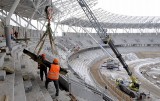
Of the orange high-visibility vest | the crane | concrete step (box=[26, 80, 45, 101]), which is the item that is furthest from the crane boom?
concrete step (box=[26, 80, 45, 101])

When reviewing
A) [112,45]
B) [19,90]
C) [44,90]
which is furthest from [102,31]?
[19,90]

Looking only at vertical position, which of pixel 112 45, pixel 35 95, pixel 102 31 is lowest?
pixel 35 95

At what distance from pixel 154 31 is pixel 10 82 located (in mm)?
90891

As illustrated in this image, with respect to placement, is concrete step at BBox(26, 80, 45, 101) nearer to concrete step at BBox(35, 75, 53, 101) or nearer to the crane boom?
concrete step at BBox(35, 75, 53, 101)

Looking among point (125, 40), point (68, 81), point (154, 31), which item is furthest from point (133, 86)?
point (154, 31)

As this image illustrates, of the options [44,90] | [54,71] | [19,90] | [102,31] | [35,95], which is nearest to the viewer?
[19,90]

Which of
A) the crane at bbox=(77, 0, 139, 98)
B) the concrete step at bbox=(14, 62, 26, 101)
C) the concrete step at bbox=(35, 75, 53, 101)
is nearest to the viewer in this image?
the concrete step at bbox=(14, 62, 26, 101)

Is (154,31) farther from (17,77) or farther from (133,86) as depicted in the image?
(17,77)

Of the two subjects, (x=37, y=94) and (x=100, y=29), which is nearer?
(x=37, y=94)

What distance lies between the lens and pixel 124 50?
77.8 metres

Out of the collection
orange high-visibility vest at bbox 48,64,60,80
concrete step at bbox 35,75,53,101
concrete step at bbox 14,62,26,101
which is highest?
orange high-visibility vest at bbox 48,64,60,80

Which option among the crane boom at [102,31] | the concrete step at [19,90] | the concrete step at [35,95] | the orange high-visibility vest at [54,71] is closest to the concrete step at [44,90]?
the concrete step at [35,95]

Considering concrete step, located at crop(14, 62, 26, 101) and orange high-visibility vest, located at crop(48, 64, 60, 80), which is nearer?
concrete step, located at crop(14, 62, 26, 101)

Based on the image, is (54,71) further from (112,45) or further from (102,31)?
(102,31)
